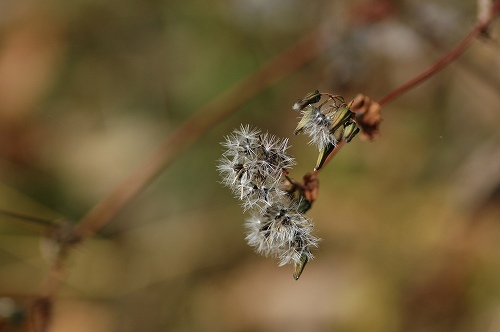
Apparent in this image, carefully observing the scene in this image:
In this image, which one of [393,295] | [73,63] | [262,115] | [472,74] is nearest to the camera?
[472,74]

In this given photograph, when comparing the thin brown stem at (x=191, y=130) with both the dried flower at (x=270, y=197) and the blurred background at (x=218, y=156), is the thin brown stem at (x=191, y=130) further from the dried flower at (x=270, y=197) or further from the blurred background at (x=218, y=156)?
the dried flower at (x=270, y=197)

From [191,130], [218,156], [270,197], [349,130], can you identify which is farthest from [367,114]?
[218,156]

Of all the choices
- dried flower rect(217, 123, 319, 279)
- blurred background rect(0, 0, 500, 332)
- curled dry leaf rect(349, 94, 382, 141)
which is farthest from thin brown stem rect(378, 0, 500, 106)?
blurred background rect(0, 0, 500, 332)

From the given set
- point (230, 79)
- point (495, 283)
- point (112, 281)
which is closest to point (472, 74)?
point (495, 283)

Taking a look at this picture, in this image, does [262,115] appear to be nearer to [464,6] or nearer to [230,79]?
[230,79]

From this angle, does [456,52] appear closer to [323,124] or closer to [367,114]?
[367,114]

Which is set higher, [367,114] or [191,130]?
[191,130]

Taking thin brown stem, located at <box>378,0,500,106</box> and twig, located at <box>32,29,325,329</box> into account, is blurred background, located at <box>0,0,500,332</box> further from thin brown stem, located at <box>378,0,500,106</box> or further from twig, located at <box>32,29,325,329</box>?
thin brown stem, located at <box>378,0,500,106</box>
